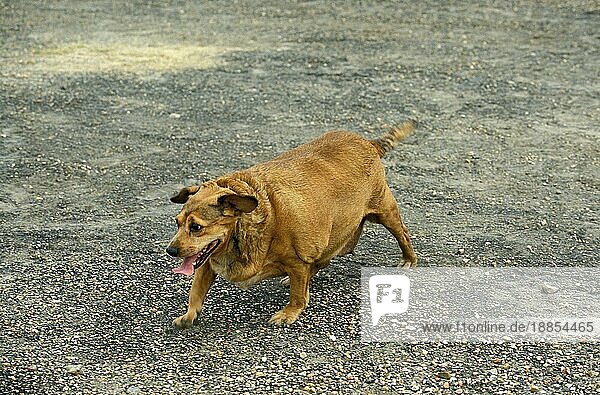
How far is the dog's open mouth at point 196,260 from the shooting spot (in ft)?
18.8

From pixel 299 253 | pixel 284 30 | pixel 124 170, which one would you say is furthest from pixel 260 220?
pixel 284 30

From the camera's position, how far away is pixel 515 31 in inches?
593

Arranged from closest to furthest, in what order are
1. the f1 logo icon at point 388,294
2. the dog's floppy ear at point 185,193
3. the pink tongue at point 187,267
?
the pink tongue at point 187,267 < the dog's floppy ear at point 185,193 < the f1 logo icon at point 388,294

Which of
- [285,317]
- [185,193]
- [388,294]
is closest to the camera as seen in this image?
[185,193]

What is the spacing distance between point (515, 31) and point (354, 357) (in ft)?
33.4

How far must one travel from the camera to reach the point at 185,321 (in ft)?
20.2

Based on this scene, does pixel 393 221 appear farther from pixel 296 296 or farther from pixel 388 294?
pixel 296 296

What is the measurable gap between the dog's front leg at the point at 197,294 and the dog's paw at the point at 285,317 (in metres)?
0.44

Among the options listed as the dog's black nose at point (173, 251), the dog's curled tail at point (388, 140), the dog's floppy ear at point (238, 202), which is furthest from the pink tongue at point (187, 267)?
the dog's curled tail at point (388, 140)

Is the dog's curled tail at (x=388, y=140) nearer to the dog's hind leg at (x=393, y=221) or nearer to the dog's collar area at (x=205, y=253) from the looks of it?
the dog's hind leg at (x=393, y=221)

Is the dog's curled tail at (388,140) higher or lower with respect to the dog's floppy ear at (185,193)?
lower

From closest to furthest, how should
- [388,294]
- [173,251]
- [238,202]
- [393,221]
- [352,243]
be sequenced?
[173,251], [238,202], [388,294], [393,221], [352,243]

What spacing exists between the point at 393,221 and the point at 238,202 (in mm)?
1642

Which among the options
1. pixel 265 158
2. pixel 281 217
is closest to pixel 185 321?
pixel 281 217
